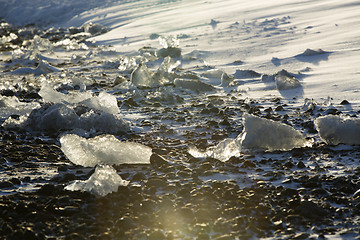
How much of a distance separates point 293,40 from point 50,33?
29.6 feet

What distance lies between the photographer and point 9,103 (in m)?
5.14

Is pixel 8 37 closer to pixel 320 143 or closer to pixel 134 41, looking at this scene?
pixel 134 41

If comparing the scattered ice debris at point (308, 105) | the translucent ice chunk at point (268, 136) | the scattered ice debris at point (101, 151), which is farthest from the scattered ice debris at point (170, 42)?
the scattered ice debris at point (101, 151)

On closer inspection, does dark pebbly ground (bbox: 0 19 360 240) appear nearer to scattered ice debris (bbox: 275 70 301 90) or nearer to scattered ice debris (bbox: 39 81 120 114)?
scattered ice debris (bbox: 39 81 120 114)

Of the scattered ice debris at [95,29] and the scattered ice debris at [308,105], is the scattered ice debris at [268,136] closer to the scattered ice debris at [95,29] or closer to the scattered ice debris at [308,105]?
the scattered ice debris at [308,105]

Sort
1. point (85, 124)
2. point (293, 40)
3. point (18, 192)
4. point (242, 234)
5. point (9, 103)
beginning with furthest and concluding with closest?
point (293, 40), point (9, 103), point (85, 124), point (18, 192), point (242, 234)

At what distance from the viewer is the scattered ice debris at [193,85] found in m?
5.84

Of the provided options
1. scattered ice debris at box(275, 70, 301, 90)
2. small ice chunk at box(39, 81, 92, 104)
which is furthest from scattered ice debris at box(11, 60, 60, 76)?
scattered ice debris at box(275, 70, 301, 90)

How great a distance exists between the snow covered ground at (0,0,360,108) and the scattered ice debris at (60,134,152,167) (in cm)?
230

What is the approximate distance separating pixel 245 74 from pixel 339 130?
9.12 ft

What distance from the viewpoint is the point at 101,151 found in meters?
3.40

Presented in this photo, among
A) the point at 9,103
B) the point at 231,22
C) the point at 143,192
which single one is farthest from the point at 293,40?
the point at 143,192

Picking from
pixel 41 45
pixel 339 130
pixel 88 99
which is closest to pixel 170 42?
pixel 88 99

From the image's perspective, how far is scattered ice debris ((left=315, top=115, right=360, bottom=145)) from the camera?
3566mm
